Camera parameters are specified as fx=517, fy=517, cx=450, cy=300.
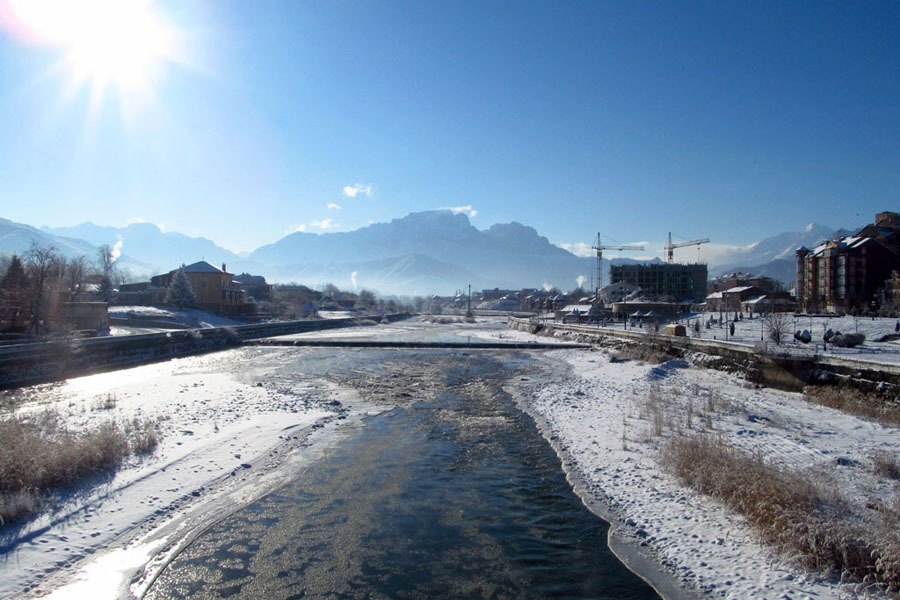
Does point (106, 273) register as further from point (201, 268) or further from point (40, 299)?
point (40, 299)

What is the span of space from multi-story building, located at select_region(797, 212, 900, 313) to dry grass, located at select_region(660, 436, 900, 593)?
66.9 metres

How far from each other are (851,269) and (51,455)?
280ft

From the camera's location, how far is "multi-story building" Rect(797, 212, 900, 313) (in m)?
67.3

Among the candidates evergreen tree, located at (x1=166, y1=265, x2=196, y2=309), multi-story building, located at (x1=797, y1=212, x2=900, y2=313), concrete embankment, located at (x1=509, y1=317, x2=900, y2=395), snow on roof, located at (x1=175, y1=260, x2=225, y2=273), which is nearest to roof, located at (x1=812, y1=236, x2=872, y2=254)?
multi-story building, located at (x1=797, y1=212, x2=900, y2=313)

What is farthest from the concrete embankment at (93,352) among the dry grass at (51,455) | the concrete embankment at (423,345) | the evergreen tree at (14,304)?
the dry grass at (51,455)

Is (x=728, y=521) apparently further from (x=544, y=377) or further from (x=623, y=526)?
(x=544, y=377)

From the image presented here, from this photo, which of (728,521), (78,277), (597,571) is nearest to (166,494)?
(597,571)

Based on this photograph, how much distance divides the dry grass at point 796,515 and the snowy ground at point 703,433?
294mm

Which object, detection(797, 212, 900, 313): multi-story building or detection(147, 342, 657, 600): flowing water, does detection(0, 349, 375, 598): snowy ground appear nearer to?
detection(147, 342, 657, 600): flowing water

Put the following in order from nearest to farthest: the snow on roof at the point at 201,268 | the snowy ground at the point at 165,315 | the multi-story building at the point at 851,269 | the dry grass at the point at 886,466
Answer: the dry grass at the point at 886,466
the snowy ground at the point at 165,315
the multi-story building at the point at 851,269
the snow on roof at the point at 201,268

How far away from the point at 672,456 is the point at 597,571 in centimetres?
494

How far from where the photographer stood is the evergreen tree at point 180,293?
71.2 m

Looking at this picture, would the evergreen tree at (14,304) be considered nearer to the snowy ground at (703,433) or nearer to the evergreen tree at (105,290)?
the evergreen tree at (105,290)

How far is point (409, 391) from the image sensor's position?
23.8 meters
